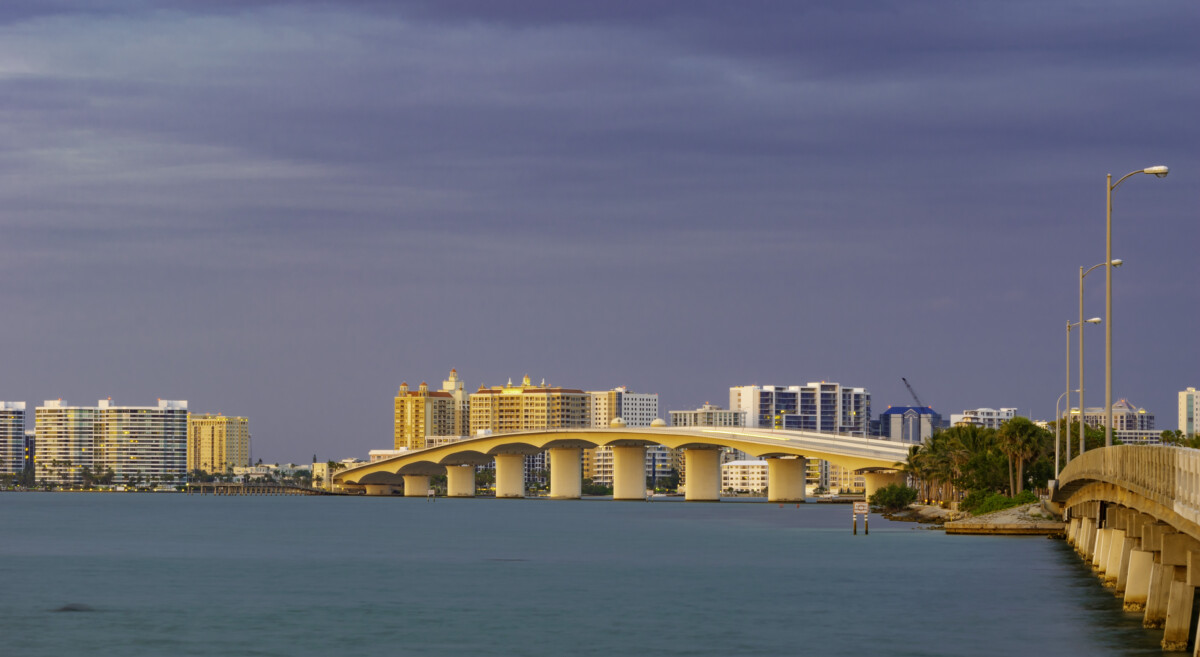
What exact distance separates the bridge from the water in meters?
1.40

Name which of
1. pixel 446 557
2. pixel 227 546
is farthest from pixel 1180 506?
pixel 227 546

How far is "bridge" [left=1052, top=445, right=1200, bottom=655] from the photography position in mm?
29281

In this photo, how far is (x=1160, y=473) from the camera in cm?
→ 3231

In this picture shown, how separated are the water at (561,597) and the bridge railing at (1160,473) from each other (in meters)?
5.28

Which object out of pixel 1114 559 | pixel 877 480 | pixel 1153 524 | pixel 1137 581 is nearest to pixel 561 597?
pixel 1114 559

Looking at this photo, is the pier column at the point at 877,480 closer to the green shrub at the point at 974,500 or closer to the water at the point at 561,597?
the green shrub at the point at 974,500

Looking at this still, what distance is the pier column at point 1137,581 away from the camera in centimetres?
4806

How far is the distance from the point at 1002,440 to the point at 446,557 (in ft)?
161

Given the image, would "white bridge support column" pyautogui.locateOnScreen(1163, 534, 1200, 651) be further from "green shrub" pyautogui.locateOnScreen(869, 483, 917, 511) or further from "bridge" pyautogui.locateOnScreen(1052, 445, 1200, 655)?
"green shrub" pyautogui.locateOnScreen(869, 483, 917, 511)

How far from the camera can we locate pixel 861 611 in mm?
56562

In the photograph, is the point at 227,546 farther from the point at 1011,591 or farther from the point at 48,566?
the point at 1011,591

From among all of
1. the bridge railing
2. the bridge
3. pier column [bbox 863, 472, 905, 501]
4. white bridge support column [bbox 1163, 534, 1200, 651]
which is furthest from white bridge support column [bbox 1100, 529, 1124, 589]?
pier column [bbox 863, 472, 905, 501]

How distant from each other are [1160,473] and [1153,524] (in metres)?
6.88

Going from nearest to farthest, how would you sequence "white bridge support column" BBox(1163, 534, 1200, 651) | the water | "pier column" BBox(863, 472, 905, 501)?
"white bridge support column" BBox(1163, 534, 1200, 651) < the water < "pier column" BBox(863, 472, 905, 501)
